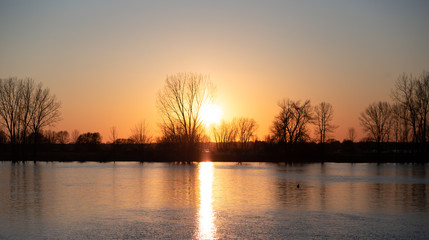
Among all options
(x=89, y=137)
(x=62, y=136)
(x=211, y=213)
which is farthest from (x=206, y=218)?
(x=62, y=136)

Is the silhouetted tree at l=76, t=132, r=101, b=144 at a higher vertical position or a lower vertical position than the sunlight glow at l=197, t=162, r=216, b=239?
higher

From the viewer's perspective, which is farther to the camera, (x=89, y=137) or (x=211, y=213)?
(x=89, y=137)

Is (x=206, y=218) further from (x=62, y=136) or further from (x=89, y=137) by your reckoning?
(x=62, y=136)

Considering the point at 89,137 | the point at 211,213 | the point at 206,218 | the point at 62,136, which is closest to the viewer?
the point at 206,218

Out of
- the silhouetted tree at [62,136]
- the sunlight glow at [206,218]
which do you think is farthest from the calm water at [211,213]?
the silhouetted tree at [62,136]

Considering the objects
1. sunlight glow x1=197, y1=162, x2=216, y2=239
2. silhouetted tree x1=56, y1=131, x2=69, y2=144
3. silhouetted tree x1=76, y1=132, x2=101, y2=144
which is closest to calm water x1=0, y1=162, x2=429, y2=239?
sunlight glow x1=197, y1=162, x2=216, y2=239

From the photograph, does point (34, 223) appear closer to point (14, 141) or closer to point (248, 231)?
point (248, 231)

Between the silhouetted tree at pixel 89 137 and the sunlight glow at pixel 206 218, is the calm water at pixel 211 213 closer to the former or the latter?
the sunlight glow at pixel 206 218

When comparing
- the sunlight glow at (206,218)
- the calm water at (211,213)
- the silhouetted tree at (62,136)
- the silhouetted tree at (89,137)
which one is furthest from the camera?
the silhouetted tree at (62,136)

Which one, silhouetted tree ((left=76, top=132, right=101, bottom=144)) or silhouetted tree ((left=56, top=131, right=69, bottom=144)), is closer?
silhouetted tree ((left=76, top=132, right=101, bottom=144))

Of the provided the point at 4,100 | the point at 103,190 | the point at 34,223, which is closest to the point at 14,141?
the point at 4,100

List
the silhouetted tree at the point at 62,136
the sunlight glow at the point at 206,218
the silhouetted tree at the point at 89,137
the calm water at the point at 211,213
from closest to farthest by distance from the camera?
the sunlight glow at the point at 206,218 → the calm water at the point at 211,213 → the silhouetted tree at the point at 89,137 → the silhouetted tree at the point at 62,136

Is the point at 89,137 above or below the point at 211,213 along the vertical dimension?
above

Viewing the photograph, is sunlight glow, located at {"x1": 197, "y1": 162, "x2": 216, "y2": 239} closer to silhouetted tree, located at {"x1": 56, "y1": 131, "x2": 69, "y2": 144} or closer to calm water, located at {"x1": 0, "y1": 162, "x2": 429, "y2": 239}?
calm water, located at {"x1": 0, "y1": 162, "x2": 429, "y2": 239}
